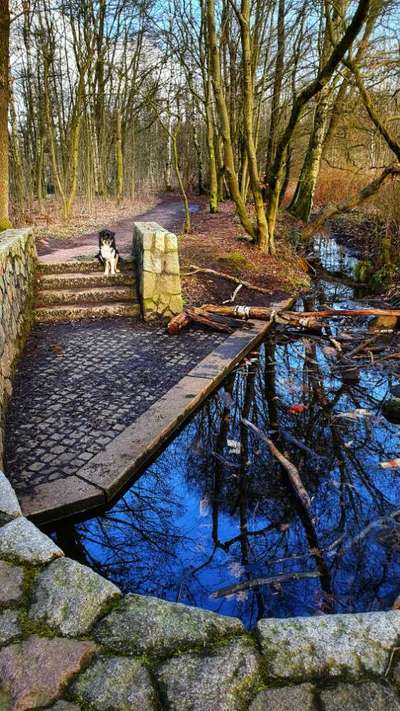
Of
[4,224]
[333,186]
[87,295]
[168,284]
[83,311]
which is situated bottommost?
[83,311]

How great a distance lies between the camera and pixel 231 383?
20.2ft

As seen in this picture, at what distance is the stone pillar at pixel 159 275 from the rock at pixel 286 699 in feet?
21.2

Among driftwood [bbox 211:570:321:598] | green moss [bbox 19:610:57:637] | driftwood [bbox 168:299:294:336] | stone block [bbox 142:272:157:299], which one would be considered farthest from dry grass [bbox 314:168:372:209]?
green moss [bbox 19:610:57:637]

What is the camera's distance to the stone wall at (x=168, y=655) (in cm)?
170

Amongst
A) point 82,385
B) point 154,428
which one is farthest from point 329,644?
point 82,385

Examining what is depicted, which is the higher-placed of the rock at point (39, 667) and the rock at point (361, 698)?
the rock at point (39, 667)

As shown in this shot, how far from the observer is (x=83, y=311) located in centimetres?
798

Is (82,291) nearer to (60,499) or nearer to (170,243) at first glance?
(170,243)

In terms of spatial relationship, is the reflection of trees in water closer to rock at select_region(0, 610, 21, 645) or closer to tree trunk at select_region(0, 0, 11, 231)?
rock at select_region(0, 610, 21, 645)

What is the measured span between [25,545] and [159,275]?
5.75m

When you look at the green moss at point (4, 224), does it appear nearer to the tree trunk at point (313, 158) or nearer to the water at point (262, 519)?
the water at point (262, 519)

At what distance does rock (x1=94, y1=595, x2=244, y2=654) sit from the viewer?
1.93m

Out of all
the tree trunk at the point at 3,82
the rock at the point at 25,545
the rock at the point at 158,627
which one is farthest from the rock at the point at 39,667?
the tree trunk at the point at 3,82

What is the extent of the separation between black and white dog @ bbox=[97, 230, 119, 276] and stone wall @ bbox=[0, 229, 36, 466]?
112cm
